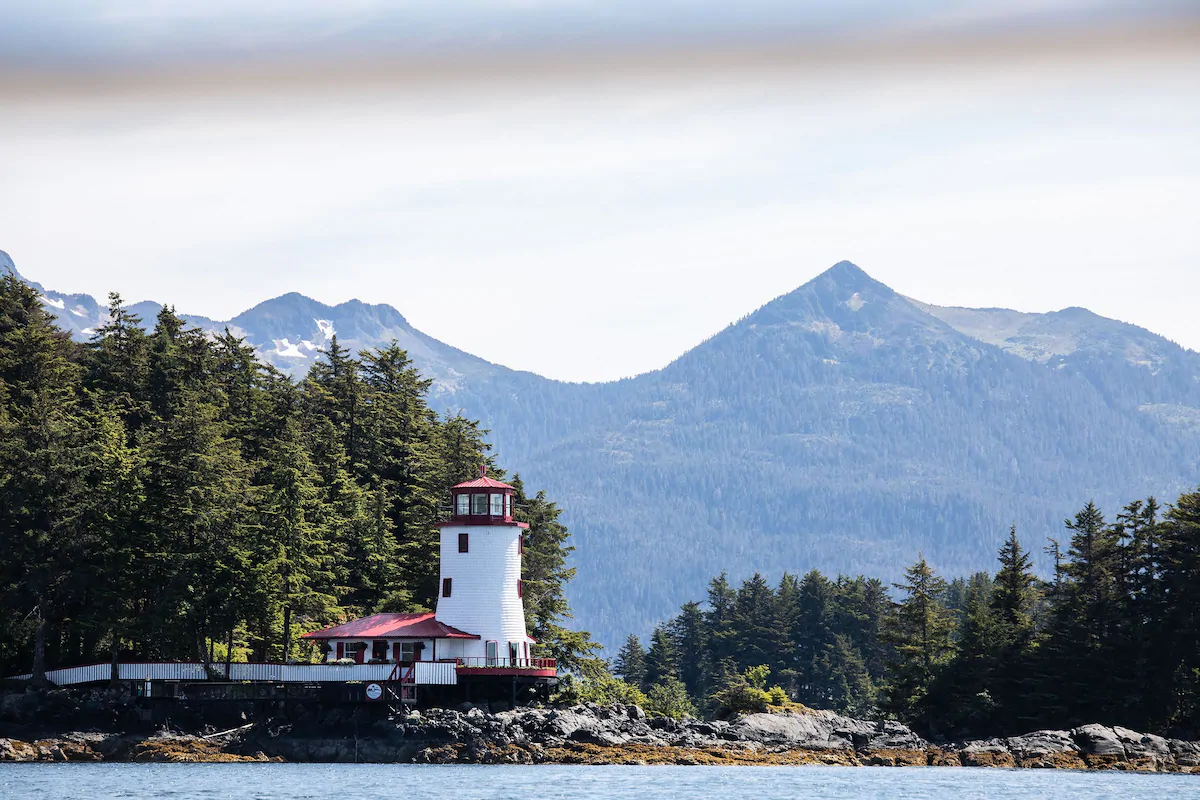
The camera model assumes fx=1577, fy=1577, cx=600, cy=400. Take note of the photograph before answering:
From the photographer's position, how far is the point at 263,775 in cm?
6150

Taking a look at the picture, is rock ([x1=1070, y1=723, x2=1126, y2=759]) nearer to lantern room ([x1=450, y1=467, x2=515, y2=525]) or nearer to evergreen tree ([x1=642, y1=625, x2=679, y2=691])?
lantern room ([x1=450, y1=467, x2=515, y2=525])

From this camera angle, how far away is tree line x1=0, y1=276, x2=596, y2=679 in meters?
71.9

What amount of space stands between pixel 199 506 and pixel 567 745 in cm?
2051

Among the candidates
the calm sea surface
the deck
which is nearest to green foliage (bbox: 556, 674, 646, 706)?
the deck

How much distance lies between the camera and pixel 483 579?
7500 cm

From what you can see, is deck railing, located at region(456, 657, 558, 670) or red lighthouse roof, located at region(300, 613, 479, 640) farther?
deck railing, located at region(456, 657, 558, 670)

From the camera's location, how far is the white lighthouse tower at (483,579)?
245 feet

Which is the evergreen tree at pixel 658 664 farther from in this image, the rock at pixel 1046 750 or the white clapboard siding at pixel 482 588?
the white clapboard siding at pixel 482 588

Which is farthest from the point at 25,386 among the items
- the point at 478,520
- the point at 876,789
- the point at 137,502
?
the point at 876,789

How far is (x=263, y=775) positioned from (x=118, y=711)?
39.7 feet

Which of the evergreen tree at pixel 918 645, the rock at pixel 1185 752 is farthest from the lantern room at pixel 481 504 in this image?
the rock at pixel 1185 752

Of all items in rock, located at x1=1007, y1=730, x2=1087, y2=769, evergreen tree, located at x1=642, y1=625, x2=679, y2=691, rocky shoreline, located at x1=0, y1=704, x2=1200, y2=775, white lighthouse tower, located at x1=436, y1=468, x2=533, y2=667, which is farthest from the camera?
evergreen tree, located at x1=642, y1=625, x2=679, y2=691

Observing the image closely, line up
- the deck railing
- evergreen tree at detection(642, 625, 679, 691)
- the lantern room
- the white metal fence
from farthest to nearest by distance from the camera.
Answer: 1. evergreen tree at detection(642, 625, 679, 691)
2. the lantern room
3. the deck railing
4. the white metal fence

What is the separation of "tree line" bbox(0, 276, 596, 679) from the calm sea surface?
9540 millimetres
